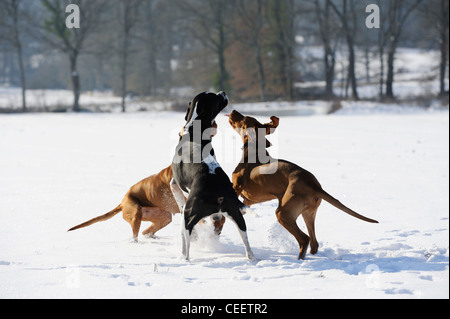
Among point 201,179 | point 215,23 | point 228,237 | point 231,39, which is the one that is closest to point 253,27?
point 215,23

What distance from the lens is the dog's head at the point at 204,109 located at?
4629 mm

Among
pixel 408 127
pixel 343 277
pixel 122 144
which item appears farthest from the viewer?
pixel 408 127

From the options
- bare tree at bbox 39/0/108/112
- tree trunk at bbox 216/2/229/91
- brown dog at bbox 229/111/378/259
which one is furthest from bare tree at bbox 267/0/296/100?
brown dog at bbox 229/111/378/259

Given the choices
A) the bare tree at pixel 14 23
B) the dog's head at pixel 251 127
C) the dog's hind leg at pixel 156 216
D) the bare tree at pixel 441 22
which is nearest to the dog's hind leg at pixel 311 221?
the dog's head at pixel 251 127

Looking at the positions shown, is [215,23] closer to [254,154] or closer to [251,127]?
[251,127]

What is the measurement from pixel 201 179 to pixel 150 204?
3.30 ft

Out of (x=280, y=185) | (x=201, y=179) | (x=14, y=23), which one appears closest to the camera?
(x=201, y=179)

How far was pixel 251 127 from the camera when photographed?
16.2ft

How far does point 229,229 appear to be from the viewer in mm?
5777

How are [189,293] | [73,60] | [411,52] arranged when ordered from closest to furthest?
1. [189,293]
2. [73,60]
3. [411,52]

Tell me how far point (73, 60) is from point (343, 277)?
89.9 feet

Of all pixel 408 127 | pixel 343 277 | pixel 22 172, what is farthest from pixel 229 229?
pixel 408 127

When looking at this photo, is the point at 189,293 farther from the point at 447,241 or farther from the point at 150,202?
the point at 447,241

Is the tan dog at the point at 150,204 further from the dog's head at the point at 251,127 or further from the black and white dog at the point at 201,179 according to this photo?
the dog's head at the point at 251,127
